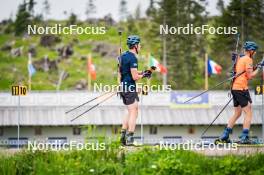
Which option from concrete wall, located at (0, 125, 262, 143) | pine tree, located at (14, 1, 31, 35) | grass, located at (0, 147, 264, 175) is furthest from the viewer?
pine tree, located at (14, 1, 31, 35)

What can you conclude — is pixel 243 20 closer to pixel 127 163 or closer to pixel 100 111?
pixel 100 111

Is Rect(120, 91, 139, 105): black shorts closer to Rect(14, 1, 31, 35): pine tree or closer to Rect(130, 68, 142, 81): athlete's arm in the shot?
Rect(130, 68, 142, 81): athlete's arm

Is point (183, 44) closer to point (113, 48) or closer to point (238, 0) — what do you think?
point (238, 0)

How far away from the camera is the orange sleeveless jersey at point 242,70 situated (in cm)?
1256

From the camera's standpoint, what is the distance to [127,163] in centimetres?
1029

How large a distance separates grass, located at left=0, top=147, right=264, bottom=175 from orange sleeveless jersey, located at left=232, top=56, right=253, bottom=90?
2095 mm

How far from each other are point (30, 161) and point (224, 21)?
25.8m

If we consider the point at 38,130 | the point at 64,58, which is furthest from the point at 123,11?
the point at 38,130

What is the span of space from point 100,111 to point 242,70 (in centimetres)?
2213

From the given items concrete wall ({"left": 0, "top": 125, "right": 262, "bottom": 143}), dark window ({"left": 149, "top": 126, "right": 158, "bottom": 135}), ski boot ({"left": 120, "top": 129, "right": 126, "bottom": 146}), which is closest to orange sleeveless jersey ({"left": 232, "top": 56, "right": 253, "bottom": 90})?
ski boot ({"left": 120, "top": 129, "right": 126, "bottom": 146})

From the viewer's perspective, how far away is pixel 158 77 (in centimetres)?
5544

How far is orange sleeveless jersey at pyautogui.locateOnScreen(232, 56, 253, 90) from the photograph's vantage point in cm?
1256

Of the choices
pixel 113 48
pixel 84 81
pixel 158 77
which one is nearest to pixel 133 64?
pixel 158 77

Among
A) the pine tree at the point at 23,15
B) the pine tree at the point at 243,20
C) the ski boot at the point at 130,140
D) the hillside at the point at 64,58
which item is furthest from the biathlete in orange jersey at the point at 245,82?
the hillside at the point at 64,58
